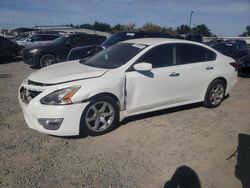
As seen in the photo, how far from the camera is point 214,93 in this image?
20.2ft

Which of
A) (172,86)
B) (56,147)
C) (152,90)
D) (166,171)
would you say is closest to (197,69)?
(172,86)

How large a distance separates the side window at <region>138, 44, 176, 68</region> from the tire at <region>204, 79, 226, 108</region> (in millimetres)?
1308

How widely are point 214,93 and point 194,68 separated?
1.01 meters

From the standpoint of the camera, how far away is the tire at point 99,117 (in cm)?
428

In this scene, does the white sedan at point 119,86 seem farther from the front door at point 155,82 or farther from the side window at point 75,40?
the side window at point 75,40

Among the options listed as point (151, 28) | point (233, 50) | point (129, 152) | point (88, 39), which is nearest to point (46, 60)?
point (88, 39)

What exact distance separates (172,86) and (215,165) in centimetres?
191

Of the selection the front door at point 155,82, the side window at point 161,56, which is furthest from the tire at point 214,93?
the side window at point 161,56

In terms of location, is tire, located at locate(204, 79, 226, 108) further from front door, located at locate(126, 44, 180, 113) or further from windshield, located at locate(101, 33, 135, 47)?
windshield, located at locate(101, 33, 135, 47)

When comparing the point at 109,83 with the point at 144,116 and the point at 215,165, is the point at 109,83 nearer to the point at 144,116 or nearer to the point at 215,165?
the point at 144,116

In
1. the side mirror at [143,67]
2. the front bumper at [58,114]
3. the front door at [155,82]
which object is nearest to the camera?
the front bumper at [58,114]

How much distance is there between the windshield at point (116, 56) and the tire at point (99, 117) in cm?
74

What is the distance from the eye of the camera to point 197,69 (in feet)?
18.4

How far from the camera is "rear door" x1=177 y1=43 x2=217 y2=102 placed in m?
5.41
